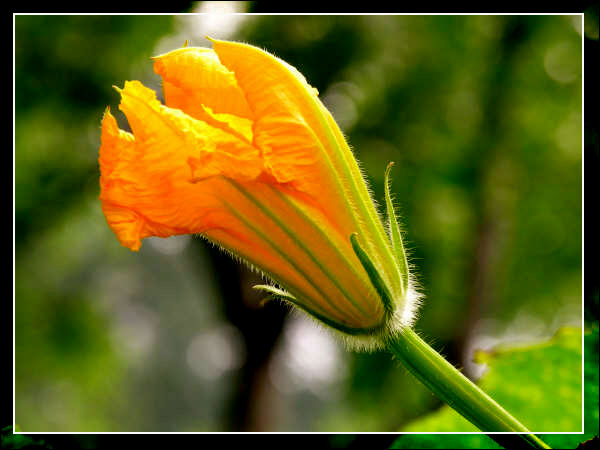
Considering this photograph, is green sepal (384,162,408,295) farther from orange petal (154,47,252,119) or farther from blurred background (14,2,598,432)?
blurred background (14,2,598,432)

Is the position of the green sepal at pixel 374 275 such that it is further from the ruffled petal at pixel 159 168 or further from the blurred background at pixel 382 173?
the blurred background at pixel 382 173

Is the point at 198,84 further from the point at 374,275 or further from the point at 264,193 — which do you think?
the point at 374,275

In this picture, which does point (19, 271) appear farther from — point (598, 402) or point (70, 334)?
point (598, 402)

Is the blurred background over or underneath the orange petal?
underneath

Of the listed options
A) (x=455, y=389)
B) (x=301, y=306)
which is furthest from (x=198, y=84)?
(x=455, y=389)

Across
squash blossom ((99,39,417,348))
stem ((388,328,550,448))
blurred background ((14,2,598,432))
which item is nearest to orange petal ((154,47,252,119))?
squash blossom ((99,39,417,348))
